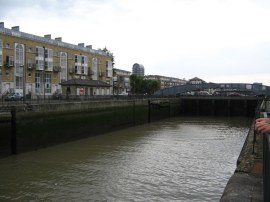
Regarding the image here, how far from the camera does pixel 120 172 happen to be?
15.3 metres

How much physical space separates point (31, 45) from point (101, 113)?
94.6 feet

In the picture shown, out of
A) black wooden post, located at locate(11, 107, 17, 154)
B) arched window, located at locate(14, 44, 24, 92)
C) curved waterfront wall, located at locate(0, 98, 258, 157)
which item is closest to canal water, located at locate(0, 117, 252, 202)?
black wooden post, located at locate(11, 107, 17, 154)

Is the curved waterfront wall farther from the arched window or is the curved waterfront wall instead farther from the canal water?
the arched window

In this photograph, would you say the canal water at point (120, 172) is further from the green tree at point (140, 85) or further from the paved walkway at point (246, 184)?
the green tree at point (140, 85)

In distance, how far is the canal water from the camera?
12030mm

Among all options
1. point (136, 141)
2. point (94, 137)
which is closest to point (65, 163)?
point (136, 141)

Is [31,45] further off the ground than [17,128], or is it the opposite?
[31,45]

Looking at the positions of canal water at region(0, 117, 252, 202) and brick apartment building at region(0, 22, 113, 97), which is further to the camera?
brick apartment building at region(0, 22, 113, 97)

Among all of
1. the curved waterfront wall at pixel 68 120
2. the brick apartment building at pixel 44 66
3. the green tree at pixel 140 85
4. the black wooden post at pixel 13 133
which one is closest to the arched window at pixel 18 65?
the brick apartment building at pixel 44 66

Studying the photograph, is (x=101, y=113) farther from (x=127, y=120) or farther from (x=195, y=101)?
(x=195, y=101)

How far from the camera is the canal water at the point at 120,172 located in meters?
12.0

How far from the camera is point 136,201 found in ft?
36.9

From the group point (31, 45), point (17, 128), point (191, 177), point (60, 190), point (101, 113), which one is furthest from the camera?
point (31, 45)

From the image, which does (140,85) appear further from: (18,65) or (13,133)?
(13,133)
